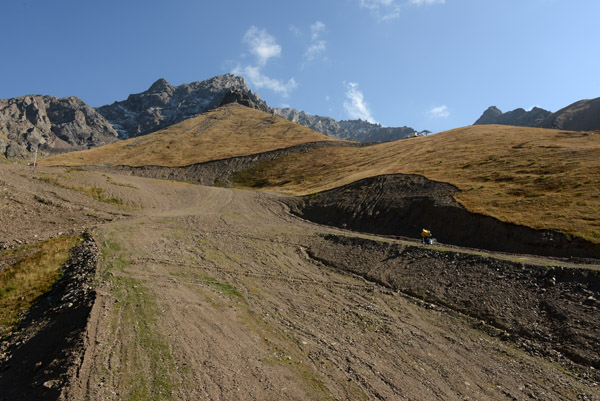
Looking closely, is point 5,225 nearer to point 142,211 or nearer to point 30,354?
point 142,211

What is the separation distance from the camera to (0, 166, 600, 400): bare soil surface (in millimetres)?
9812

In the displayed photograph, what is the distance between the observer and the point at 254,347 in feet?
39.0

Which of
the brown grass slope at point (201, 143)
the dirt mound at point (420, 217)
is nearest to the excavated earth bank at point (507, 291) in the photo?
the dirt mound at point (420, 217)

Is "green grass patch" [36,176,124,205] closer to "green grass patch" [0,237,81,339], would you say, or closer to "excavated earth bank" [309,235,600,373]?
"green grass patch" [0,237,81,339]

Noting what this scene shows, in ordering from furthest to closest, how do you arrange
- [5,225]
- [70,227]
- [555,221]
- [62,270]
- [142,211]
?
[142,211] → [70,227] → [5,225] → [555,221] → [62,270]

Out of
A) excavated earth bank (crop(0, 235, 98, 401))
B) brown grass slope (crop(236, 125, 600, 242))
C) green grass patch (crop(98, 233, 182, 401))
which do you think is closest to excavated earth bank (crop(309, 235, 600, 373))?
brown grass slope (crop(236, 125, 600, 242))

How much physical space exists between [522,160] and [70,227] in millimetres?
53779

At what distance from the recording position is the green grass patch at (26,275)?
46.9 ft

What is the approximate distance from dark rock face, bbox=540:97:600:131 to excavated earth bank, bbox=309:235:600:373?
608ft

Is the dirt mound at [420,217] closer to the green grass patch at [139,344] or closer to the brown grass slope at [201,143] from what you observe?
the green grass patch at [139,344]

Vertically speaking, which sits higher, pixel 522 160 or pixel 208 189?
pixel 522 160

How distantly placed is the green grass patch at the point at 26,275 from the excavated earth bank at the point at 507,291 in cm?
1767

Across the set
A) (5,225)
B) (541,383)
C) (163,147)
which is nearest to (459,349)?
(541,383)

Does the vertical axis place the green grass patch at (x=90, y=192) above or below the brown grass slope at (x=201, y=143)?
below
